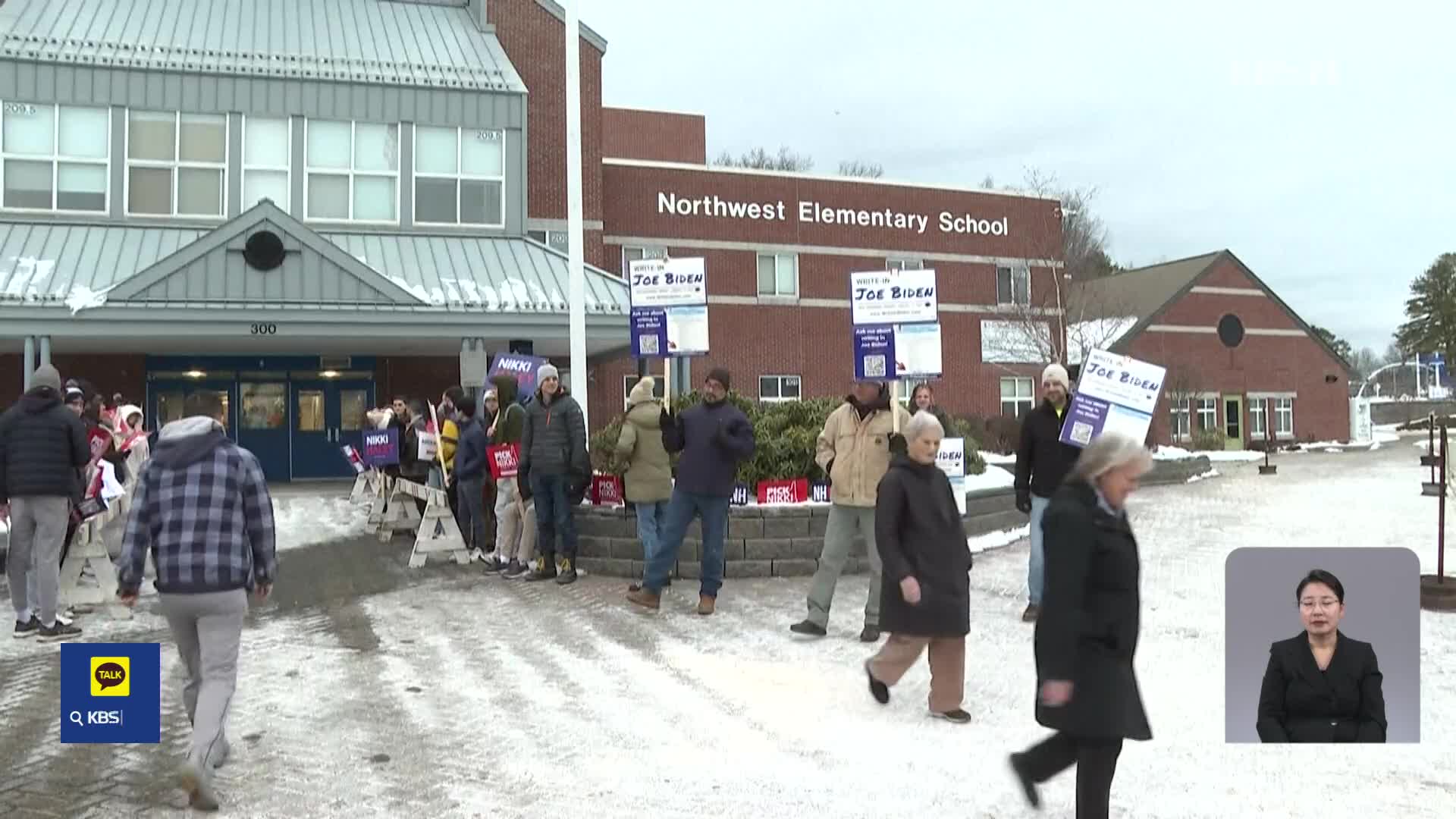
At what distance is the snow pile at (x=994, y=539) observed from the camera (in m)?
11.4

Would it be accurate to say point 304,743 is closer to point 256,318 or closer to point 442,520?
point 442,520

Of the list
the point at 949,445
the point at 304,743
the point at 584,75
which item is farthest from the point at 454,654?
the point at 584,75

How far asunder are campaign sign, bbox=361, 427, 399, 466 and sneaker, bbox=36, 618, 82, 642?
4195 millimetres

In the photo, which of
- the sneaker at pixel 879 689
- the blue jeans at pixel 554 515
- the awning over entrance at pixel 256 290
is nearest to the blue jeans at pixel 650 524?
the blue jeans at pixel 554 515

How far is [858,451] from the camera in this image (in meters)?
7.39

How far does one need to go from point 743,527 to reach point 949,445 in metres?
2.30

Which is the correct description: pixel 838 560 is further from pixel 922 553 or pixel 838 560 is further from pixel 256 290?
pixel 256 290

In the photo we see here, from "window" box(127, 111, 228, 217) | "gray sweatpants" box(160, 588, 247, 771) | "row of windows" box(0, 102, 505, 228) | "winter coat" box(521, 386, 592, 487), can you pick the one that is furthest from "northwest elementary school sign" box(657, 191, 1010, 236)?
"gray sweatpants" box(160, 588, 247, 771)

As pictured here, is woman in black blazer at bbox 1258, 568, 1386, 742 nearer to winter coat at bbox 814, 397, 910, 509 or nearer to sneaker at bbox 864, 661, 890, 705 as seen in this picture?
sneaker at bbox 864, 661, 890, 705

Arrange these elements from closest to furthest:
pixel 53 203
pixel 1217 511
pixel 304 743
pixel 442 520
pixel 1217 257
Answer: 1. pixel 304 743
2. pixel 442 520
3. pixel 1217 511
4. pixel 53 203
5. pixel 1217 257

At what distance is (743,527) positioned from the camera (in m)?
9.84

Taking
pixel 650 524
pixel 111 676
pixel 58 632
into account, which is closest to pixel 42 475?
pixel 58 632

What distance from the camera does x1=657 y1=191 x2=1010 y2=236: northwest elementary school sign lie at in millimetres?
28625

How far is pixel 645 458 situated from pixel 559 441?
0.83m
